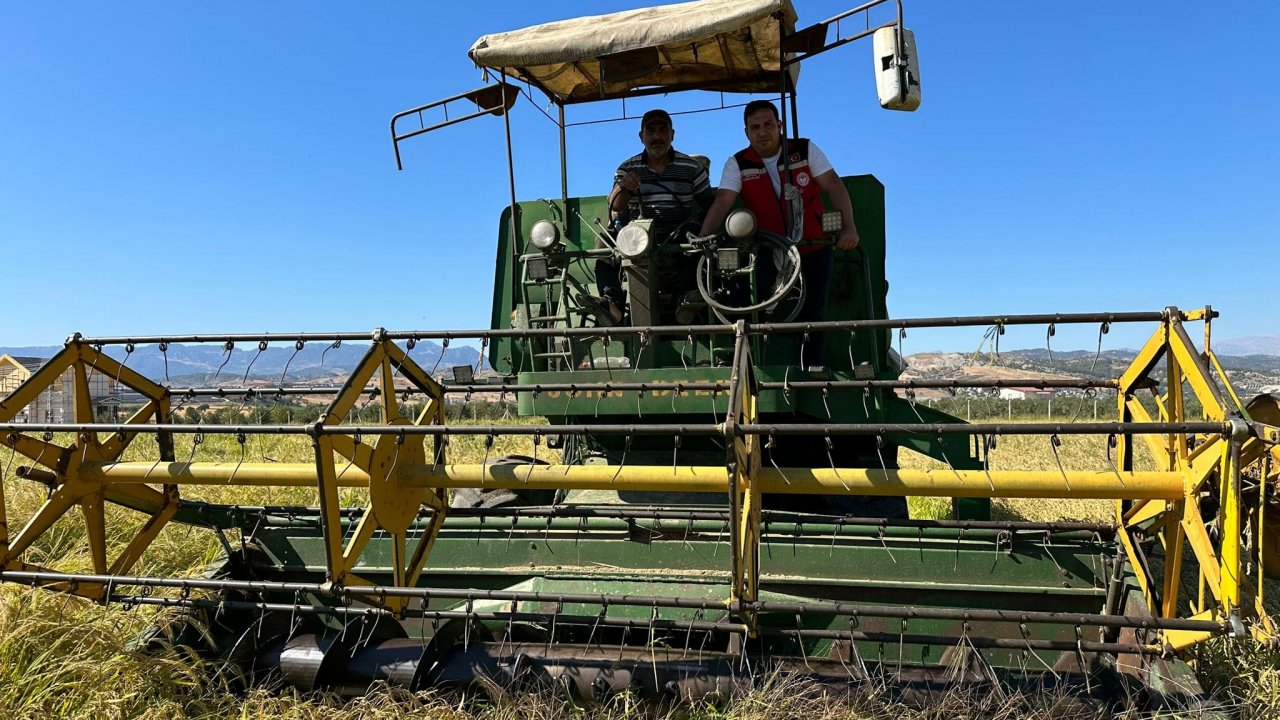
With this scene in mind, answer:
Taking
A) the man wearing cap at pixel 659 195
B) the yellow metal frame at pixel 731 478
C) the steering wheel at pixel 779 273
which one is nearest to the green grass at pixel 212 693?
the yellow metal frame at pixel 731 478

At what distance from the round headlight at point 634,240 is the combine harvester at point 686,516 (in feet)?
0.14

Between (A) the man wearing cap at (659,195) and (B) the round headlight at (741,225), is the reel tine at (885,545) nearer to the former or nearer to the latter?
(B) the round headlight at (741,225)

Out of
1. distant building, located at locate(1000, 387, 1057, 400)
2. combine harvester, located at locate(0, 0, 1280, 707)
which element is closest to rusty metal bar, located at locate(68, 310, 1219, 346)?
combine harvester, located at locate(0, 0, 1280, 707)

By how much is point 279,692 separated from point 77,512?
4756 mm

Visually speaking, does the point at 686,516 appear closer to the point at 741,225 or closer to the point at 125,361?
the point at 741,225

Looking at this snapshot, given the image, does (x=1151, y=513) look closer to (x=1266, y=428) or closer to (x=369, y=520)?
(x=1266, y=428)

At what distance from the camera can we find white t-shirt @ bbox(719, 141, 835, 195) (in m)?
5.38

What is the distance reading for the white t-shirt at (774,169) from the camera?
5383 millimetres

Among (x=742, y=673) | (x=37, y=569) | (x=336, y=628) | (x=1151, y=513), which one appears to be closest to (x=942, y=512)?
(x=1151, y=513)

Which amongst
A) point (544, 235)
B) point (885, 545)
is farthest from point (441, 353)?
point (885, 545)

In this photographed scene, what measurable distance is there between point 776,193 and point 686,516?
2.32 m

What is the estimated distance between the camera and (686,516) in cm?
441

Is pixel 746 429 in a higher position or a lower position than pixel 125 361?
lower

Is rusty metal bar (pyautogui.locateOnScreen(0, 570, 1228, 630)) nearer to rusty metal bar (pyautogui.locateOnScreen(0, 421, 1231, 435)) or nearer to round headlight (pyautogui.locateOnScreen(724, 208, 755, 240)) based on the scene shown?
rusty metal bar (pyautogui.locateOnScreen(0, 421, 1231, 435))
